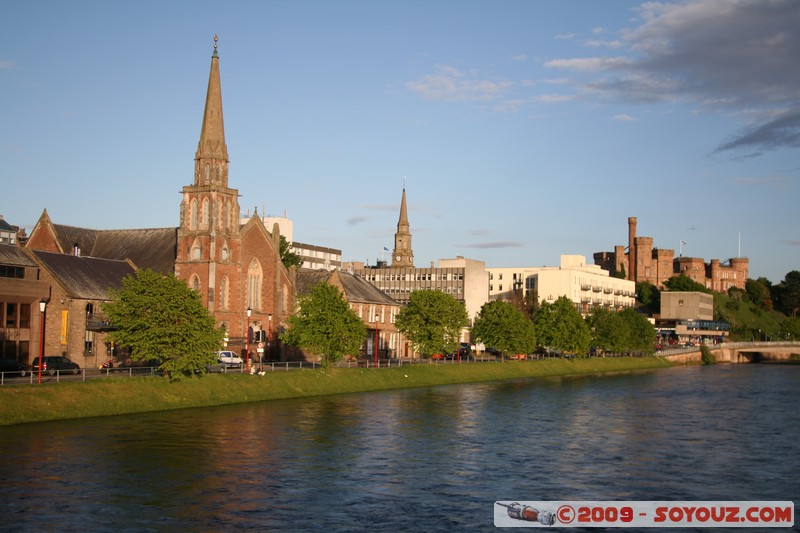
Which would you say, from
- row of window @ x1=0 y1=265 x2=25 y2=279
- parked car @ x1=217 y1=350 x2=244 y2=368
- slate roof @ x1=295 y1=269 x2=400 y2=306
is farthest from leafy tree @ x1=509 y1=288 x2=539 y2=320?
row of window @ x1=0 y1=265 x2=25 y2=279

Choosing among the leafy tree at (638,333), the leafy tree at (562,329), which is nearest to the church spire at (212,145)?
the leafy tree at (562,329)

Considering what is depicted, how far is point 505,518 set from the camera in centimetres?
3453

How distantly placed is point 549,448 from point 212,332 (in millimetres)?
29342

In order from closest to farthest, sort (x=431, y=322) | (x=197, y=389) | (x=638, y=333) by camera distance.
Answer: (x=197, y=389)
(x=431, y=322)
(x=638, y=333)

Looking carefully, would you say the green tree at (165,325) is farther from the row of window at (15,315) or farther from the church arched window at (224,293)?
the church arched window at (224,293)

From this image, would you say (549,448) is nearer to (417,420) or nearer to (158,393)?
(417,420)

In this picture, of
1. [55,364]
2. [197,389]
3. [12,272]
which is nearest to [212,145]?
[12,272]

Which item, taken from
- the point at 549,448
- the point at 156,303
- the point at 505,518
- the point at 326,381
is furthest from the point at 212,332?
the point at 505,518

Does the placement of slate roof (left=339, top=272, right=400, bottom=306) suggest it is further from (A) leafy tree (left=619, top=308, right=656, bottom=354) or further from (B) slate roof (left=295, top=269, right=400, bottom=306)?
(A) leafy tree (left=619, top=308, right=656, bottom=354)

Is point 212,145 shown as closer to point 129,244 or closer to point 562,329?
point 129,244

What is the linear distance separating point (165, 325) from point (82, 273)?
25.6 metres

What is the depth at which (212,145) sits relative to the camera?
4035 inches

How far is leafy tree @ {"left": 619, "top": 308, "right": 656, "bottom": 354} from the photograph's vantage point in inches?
6534

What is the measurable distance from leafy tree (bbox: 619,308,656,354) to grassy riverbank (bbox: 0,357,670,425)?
61.6 metres
